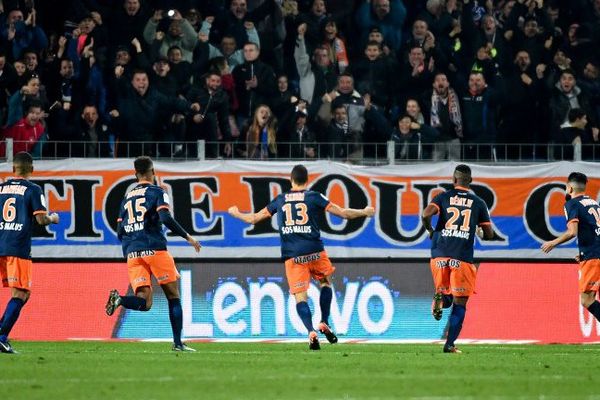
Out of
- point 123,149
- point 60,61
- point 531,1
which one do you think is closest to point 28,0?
point 60,61

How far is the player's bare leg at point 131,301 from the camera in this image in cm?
1538

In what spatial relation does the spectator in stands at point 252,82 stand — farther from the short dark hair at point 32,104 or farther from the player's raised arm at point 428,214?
the player's raised arm at point 428,214

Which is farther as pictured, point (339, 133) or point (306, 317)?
point (339, 133)

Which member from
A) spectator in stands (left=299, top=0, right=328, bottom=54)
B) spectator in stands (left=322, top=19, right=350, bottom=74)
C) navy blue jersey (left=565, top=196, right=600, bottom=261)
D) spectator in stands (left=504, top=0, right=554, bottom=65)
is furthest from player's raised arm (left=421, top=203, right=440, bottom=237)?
spectator in stands (left=504, top=0, right=554, bottom=65)

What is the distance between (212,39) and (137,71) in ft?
7.61

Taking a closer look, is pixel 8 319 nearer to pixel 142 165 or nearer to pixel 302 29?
pixel 142 165

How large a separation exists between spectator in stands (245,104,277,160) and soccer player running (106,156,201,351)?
6461mm

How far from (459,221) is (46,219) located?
4892 millimetres

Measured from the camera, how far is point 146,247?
15.7 metres

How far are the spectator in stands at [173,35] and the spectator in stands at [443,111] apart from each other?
4.21 meters

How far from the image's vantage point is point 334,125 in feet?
73.9

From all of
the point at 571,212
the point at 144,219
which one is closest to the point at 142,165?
the point at 144,219

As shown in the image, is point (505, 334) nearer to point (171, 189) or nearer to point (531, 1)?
point (171, 189)

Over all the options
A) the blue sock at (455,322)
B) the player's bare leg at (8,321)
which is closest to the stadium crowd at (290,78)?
the player's bare leg at (8,321)
